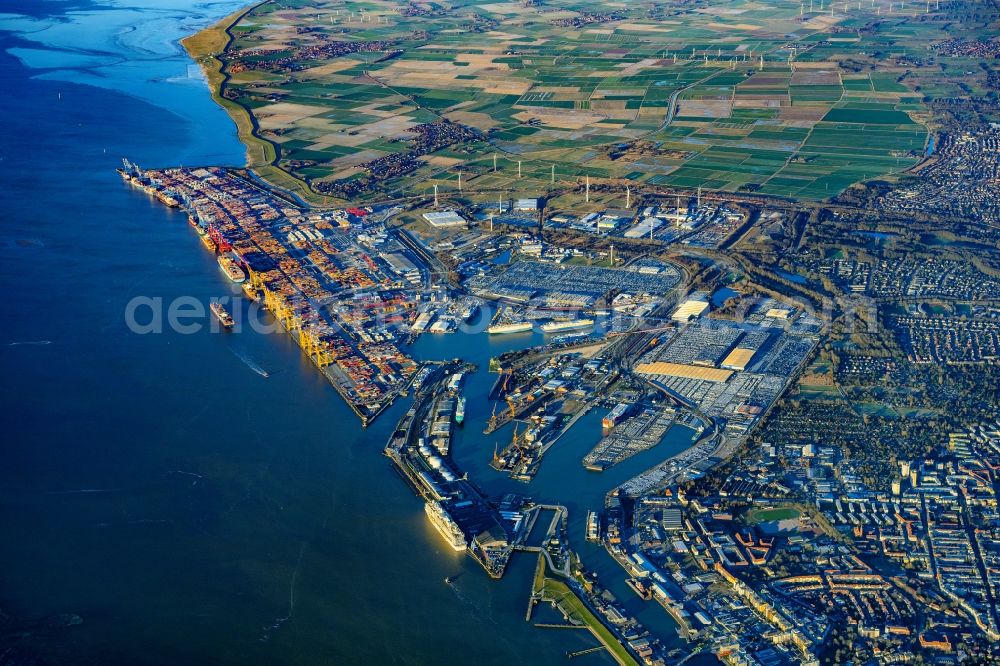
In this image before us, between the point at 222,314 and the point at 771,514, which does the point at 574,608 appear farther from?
the point at 222,314

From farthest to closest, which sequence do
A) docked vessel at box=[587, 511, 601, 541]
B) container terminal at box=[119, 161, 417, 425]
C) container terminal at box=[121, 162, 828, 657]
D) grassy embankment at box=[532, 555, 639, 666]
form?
container terminal at box=[119, 161, 417, 425] < container terminal at box=[121, 162, 828, 657] < docked vessel at box=[587, 511, 601, 541] < grassy embankment at box=[532, 555, 639, 666]

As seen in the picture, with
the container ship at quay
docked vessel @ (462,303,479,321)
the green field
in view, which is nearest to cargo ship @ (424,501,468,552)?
the green field

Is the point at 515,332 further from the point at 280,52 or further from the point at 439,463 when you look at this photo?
the point at 280,52

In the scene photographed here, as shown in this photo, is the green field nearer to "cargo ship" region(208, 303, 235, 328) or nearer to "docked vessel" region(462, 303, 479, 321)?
"docked vessel" region(462, 303, 479, 321)

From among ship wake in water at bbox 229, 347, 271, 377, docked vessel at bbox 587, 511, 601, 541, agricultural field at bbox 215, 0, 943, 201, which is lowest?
ship wake in water at bbox 229, 347, 271, 377

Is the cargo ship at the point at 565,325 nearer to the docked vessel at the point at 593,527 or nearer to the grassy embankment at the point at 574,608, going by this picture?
the docked vessel at the point at 593,527

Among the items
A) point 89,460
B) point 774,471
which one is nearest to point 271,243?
point 89,460

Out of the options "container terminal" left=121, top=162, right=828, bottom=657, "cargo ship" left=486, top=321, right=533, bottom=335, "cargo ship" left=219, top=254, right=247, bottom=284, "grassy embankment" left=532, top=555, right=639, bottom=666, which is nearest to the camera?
"grassy embankment" left=532, top=555, right=639, bottom=666
